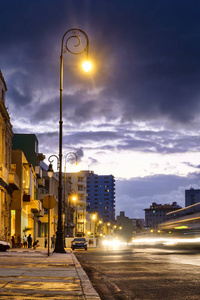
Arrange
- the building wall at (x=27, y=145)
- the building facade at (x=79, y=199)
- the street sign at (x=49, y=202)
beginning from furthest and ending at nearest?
the building facade at (x=79, y=199)
the building wall at (x=27, y=145)
the street sign at (x=49, y=202)

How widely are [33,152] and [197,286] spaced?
61.1m

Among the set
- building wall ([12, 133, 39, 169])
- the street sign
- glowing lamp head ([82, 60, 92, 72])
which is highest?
building wall ([12, 133, 39, 169])

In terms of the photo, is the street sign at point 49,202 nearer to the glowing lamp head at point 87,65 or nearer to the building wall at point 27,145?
the glowing lamp head at point 87,65

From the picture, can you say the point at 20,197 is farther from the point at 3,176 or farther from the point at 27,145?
the point at 27,145

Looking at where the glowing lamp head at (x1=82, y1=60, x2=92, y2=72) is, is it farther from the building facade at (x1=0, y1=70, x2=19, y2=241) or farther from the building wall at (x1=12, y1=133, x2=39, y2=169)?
the building wall at (x1=12, y1=133, x2=39, y2=169)

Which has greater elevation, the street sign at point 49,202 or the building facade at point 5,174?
the building facade at point 5,174

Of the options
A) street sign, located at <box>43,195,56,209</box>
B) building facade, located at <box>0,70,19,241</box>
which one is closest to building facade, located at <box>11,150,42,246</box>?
building facade, located at <box>0,70,19,241</box>

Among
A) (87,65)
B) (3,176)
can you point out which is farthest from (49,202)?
(3,176)

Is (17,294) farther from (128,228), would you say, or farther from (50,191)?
(128,228)

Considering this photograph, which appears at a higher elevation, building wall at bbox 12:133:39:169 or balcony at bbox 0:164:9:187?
building wall at bbox 12:133:39:169

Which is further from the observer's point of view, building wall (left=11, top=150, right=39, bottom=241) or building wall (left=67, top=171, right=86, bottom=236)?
building wall (left=67, top=171, right=86, bottom=236)

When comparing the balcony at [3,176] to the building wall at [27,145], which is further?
the building wall at [27,145]

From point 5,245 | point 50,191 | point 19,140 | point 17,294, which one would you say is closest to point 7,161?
point 5,245

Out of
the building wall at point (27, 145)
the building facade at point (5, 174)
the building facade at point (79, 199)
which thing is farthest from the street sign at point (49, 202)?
the building facade at point (79, 199)
